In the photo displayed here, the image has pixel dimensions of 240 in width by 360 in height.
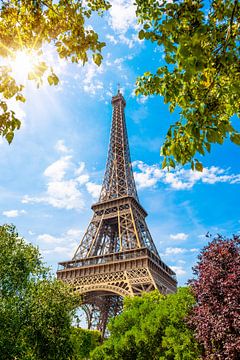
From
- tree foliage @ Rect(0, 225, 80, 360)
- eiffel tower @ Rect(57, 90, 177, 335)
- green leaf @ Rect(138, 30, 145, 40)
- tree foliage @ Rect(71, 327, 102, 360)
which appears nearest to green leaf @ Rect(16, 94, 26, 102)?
green leaf @ Rect(138, 30, 145, 40)

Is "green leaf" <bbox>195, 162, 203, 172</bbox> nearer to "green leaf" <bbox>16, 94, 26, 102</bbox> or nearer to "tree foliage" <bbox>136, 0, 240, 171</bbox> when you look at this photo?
"tree foliage" <bbox>136, 0, 240, 171</bbox>

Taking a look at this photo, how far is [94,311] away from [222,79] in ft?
127

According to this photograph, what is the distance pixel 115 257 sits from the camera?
113ft

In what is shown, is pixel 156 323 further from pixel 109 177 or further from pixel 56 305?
pixel 109 177

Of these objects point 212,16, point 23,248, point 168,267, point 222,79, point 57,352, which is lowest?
point 57,352

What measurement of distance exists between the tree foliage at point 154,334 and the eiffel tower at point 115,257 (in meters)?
7.37

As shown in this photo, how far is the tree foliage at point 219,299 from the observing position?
37.9ft

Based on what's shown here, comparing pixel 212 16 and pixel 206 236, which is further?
pixel 206 236

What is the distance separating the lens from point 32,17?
4918mm

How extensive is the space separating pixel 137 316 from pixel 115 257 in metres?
14.7

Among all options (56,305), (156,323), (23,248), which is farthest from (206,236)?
(23,248)

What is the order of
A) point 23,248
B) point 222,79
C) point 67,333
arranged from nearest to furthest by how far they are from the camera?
point 222,79, point 67,333, point 23,248

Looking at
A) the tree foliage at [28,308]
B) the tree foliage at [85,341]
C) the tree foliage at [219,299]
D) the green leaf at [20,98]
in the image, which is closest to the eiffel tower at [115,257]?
the tree foliage at [85,341]

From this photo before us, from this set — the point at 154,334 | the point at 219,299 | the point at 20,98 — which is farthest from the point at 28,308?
the point at 20,98
